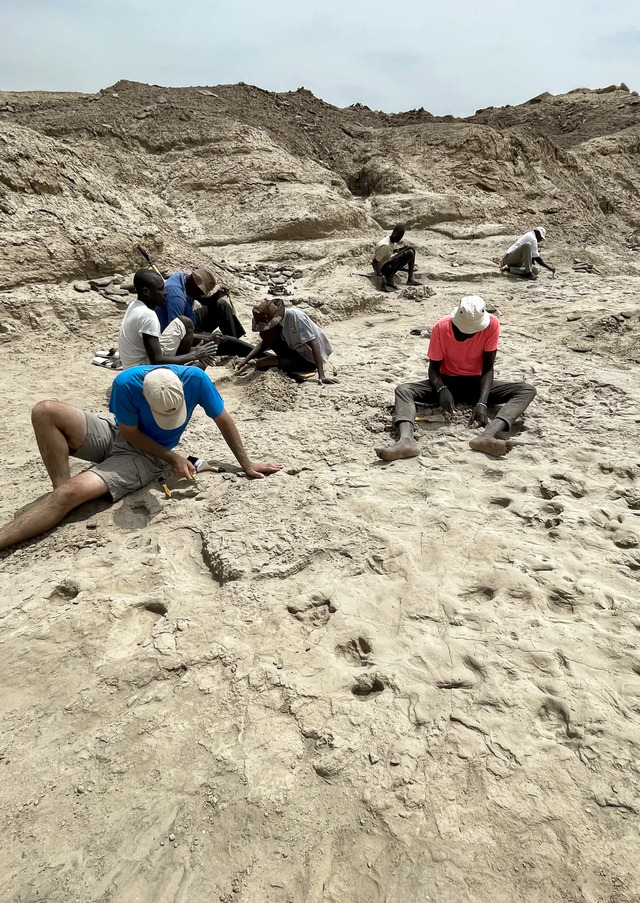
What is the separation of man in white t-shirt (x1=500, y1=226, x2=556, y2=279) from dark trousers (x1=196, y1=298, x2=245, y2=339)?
5.39 meters

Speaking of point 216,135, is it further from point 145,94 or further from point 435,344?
point 435,344

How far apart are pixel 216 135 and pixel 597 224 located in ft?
29.7

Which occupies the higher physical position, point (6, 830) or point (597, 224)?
point (597, 224)

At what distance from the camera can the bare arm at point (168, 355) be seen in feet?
13.4

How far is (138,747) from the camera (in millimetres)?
1669

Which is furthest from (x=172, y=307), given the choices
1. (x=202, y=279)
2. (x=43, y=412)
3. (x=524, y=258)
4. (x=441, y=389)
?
(x=524, y=258)

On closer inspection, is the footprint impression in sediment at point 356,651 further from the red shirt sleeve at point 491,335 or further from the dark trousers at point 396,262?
the dark trousers at point 396,262

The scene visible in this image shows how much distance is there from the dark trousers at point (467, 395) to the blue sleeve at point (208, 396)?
4.23 feet

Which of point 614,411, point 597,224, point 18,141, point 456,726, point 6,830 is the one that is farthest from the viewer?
point 597,224


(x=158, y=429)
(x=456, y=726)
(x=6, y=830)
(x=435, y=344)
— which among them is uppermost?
(x=435, y=344)

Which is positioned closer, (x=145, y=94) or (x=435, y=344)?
(x=435, y=344)

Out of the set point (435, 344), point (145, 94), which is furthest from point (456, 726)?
point (145, 94)

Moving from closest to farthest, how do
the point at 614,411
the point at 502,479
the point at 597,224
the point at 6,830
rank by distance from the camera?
1. the point at 6,830
2. the point at 502,479
3. the point at 614,411
4. the point at 597,224

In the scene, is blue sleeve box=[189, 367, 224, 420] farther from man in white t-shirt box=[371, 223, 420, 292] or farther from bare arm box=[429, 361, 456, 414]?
man in white t-shirt box=[371, 223, 420, 292]
